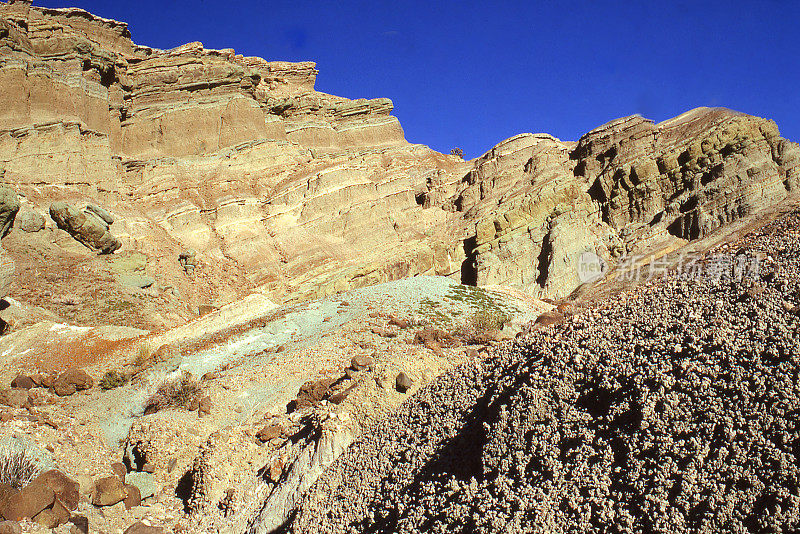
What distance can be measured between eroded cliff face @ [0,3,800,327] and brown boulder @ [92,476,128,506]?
1419 cm

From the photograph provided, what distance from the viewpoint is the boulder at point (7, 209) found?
22.5m

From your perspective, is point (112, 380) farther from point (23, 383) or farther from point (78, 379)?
point (23, 383)

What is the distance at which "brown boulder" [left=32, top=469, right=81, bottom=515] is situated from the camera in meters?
7.42

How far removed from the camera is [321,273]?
2925 centimetres

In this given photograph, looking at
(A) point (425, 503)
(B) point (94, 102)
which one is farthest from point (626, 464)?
(B) point (94, 102)

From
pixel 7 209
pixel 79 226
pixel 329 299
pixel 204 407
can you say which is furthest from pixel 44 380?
pixel 79 226

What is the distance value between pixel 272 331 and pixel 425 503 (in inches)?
444

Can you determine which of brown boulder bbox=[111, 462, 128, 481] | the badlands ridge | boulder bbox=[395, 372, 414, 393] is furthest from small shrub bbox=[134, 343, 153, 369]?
boulder bbox=[395, 372, 414, 393]

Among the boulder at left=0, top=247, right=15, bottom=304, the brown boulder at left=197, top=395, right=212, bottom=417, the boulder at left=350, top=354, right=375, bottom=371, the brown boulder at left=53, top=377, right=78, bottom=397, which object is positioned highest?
the boulder at left=0, top=247, right=15, bottom=304

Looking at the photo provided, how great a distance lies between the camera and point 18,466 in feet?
26.3

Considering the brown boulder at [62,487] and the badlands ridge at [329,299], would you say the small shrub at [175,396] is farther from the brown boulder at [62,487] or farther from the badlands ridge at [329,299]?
the brown boulder at [62,487]

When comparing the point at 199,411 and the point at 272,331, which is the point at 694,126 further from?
the point at 199,411

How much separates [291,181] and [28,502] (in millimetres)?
29294

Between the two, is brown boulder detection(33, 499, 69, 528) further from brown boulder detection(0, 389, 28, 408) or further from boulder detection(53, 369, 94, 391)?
boulder detection(53, 369, 94, 391)
